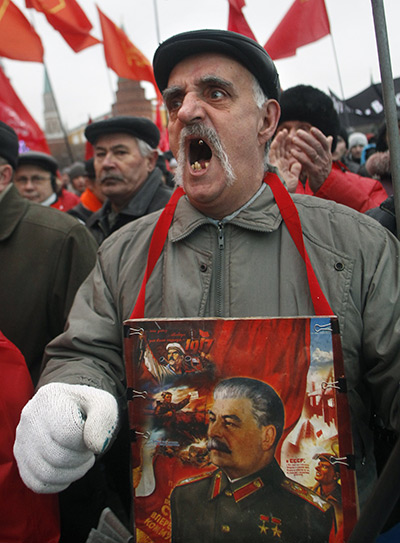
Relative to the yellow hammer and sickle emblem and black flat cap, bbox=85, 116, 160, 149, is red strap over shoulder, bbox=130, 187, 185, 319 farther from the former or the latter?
the yellow hammer and sickle emblem

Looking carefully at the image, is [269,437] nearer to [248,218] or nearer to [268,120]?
[248,218]

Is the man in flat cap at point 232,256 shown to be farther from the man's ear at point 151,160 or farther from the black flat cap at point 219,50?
the man's ear at point 151,160

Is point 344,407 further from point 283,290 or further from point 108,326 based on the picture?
point 108,326

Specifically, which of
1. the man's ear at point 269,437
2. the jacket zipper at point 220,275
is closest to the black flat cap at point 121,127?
the jacket zipper at point 220,275

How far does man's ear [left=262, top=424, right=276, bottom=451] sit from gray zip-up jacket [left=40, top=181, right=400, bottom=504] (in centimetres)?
35

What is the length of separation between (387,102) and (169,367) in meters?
1.14

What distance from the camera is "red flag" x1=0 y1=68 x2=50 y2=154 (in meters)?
4.68

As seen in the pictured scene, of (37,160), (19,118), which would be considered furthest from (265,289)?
(19,118)

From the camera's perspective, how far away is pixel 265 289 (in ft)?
5.30

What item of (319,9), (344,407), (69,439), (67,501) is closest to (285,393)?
(344,407)

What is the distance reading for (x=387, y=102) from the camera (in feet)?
5.57

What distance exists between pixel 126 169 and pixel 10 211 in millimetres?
1413

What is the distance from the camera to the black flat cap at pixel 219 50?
169cm

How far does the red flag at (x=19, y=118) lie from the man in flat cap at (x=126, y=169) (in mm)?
1106
